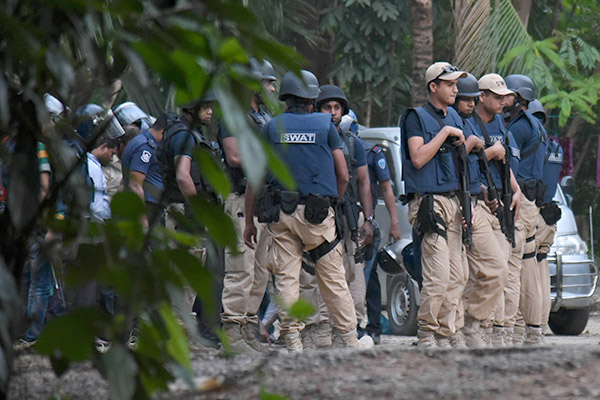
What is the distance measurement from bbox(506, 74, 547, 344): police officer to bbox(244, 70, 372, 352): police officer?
2270mm

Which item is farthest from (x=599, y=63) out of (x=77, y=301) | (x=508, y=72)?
(x=77, y=301)

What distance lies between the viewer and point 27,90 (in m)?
2.13

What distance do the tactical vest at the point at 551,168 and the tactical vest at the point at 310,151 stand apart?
2880mm

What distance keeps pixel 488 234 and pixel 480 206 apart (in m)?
0.21

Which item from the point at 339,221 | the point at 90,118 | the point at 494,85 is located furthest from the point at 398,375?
the point at 494,85

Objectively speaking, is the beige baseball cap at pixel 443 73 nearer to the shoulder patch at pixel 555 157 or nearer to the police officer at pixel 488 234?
the police officer at pixel 488 234

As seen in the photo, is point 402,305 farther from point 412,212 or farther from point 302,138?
point 302,138

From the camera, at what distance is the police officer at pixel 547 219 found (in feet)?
33.0

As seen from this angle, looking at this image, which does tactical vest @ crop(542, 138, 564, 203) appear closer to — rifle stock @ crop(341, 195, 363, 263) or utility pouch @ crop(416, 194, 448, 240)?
rifle stock @ crop(341, 195, 363, 263)

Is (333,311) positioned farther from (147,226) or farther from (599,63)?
(599,63)

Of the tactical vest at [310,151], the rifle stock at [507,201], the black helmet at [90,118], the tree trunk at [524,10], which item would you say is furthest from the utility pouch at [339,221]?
the tree trunk at [524,10]

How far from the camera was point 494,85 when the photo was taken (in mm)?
9375

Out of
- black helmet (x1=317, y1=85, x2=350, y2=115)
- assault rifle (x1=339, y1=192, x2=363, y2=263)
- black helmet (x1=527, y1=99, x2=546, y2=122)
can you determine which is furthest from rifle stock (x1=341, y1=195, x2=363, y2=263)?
black helmet (x1=527, y1=99, x2=546, y2=122)

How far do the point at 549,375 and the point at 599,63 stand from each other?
49.8ft
